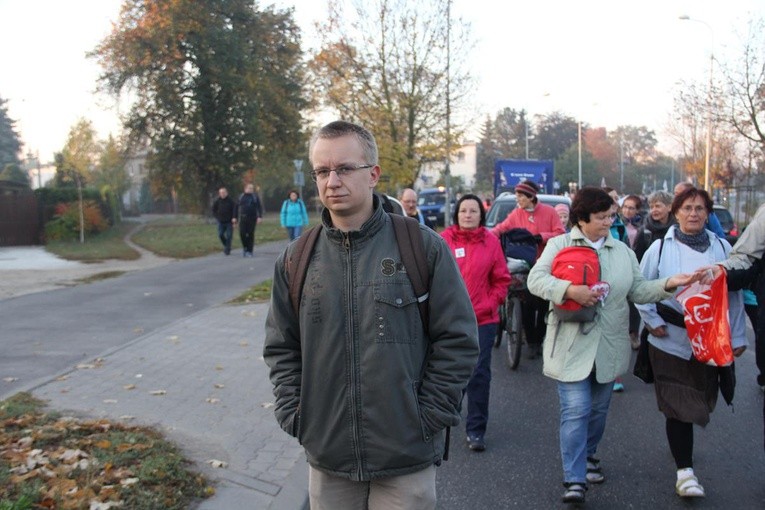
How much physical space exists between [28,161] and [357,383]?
274 ft

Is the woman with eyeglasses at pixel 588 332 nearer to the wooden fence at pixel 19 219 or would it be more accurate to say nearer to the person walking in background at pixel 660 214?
the person walking in background at pixel 660 214

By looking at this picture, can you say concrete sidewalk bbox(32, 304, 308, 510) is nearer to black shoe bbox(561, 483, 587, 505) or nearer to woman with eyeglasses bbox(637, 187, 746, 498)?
black shoe bbox(561, 483, 587, 505)

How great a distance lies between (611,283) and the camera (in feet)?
15.1

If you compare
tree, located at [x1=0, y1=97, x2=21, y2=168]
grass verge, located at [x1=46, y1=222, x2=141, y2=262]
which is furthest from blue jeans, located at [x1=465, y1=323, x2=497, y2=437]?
tree, located at [x1=0, y1=97, x2=21, y2=168]

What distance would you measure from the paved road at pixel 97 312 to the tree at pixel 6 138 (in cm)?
4483

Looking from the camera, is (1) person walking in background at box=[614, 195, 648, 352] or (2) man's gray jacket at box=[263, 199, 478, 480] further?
(1) person walking in background at box=[614, 195, 648, 352]

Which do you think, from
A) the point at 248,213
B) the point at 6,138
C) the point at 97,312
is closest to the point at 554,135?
the point at 6,138

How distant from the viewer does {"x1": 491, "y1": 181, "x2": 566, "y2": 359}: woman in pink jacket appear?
8.63 m

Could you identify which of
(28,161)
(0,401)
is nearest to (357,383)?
(0,401)

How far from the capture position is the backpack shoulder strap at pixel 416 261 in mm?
2590

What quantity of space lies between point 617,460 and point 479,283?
1602 mm

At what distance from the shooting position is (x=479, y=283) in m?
5.69

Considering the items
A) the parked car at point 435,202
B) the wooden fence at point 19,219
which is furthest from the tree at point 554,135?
the wooden fence at point 19,219

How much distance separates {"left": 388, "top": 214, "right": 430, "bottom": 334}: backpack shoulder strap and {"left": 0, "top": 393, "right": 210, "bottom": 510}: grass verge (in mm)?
2271
